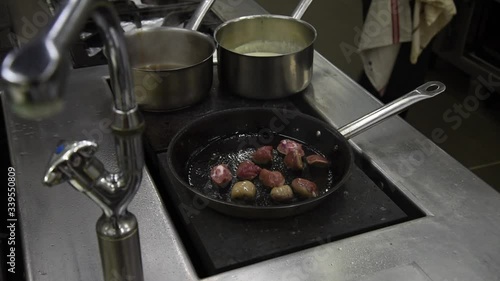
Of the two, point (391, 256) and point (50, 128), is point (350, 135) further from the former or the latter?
point (50, 128)

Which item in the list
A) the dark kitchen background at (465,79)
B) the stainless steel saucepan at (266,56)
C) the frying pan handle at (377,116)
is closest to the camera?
the frying pan handle at (377,116)

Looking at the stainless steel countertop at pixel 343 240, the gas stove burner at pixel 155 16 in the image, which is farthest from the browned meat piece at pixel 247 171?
the gas stove burner at pixel 155 16

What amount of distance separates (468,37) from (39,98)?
7.99 feet

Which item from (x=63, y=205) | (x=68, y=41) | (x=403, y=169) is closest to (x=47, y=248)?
(x=63, y=205)

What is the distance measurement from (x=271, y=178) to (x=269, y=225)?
9 centimetres

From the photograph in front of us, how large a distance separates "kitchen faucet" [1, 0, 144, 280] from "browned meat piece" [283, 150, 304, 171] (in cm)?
36

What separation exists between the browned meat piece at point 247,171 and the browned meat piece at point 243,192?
0.04 m

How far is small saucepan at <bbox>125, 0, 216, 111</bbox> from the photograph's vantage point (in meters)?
0.95

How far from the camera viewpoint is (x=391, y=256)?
68 cm

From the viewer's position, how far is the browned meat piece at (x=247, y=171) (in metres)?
0.82

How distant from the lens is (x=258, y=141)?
95cm

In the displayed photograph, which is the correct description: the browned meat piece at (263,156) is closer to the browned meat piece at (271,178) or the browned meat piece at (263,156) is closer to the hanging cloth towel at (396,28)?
the browned meat piece at (271,178)

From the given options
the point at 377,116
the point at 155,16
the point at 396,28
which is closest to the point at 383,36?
the point at 396,28

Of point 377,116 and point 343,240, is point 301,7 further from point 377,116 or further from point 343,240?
point 343,240
